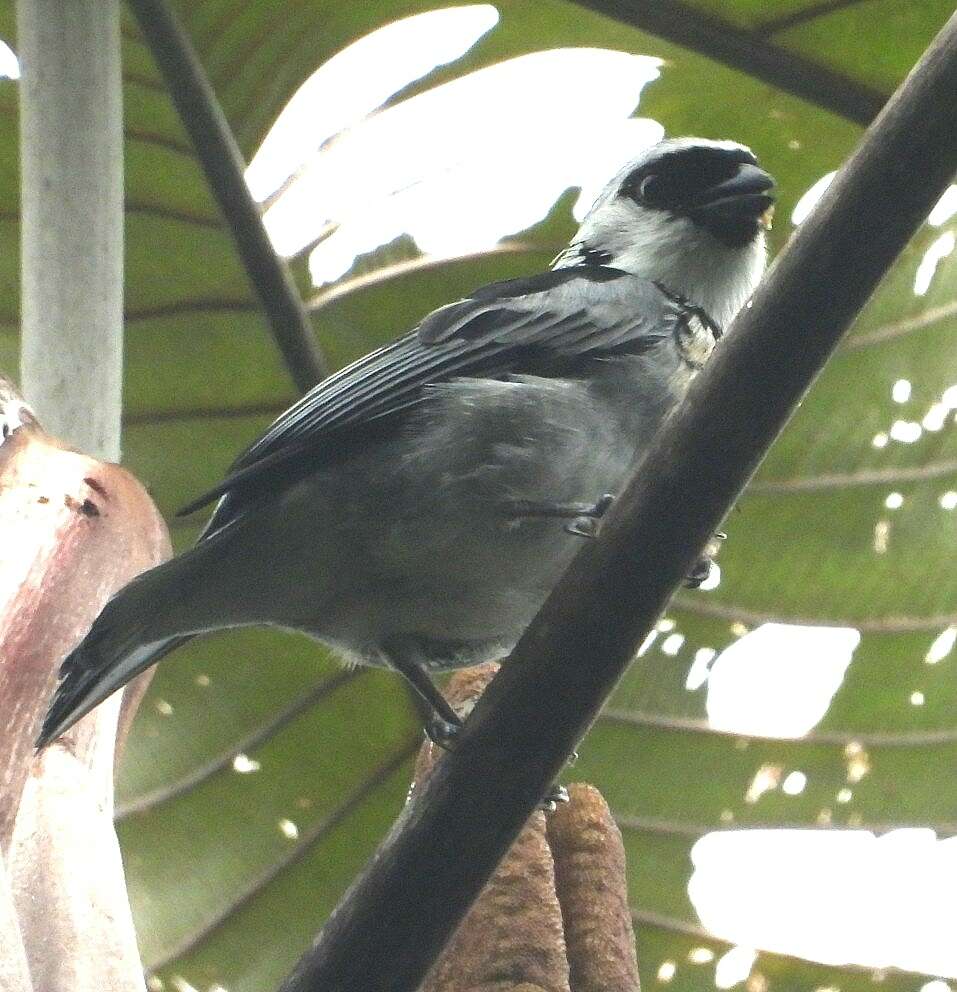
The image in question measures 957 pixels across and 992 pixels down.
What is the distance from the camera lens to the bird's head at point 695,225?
2.65 metres

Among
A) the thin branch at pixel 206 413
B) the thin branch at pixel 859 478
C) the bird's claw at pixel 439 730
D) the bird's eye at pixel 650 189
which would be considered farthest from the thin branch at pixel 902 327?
the bird's claw at pixel 439 730

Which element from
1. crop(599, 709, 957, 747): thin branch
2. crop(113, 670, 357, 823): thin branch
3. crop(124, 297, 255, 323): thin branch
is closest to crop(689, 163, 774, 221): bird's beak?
crop(124, 297, 255, 323): thin branch

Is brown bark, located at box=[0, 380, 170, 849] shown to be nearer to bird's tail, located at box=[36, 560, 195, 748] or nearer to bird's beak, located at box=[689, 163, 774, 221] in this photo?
bird's tail, located at box=[36, 560, 195, 748]

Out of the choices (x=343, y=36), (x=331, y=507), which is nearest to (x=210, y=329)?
(x=343, y=36)

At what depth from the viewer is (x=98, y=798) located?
75.2 inches

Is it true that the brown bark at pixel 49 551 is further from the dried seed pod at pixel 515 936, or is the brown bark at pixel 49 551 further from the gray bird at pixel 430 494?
the dried seed pod at pixel 515 936

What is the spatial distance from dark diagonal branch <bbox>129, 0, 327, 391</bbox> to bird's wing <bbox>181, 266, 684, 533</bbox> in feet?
1.87

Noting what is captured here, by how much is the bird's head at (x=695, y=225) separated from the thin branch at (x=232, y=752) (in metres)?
1.22

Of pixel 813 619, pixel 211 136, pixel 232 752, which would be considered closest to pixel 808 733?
pixel 813 619

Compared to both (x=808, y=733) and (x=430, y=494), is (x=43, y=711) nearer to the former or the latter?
(x=430, y=494)

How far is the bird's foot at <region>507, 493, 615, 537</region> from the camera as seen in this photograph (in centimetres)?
211

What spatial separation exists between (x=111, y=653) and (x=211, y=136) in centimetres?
115

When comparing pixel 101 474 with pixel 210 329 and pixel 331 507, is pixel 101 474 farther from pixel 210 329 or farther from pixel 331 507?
pixel 210 329

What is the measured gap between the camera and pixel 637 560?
56.2 inches
